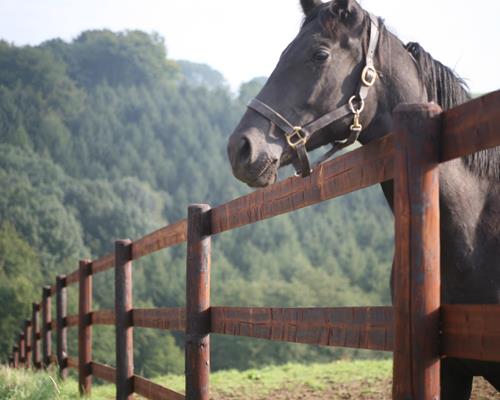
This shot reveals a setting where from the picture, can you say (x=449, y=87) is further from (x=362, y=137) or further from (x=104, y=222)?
(x=104, y=222)

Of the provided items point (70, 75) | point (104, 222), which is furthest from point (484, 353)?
point (70, 75)

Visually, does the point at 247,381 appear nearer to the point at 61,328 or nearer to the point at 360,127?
the point at 61,328

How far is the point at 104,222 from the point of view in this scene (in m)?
67.3

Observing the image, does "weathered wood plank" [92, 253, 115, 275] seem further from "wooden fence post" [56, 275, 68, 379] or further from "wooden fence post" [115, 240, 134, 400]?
"wooden fence post" [56, 275, 68, 379]

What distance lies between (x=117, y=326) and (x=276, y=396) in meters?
2.06

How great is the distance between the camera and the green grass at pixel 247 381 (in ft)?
21.1

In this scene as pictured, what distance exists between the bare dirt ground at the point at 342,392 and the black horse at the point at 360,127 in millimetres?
3640

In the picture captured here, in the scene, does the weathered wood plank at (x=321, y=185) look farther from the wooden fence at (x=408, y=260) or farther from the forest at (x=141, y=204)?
the forest at (x=141, y=204)

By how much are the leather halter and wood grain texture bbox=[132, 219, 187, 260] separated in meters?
1.72

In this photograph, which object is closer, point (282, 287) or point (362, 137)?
point (362, 137)

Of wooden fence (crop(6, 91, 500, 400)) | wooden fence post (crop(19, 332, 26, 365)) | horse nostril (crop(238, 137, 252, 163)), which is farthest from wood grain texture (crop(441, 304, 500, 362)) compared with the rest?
wooden fence post (crop(19, 332, 26, 365))

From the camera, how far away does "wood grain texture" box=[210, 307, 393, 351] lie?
8.38ft

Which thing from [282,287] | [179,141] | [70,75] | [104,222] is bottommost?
[282,287]

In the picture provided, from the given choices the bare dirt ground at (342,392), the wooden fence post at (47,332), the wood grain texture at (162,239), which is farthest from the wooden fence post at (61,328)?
the wood grain texture at (162,239)
